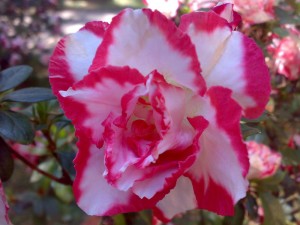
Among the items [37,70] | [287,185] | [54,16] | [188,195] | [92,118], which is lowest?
[37,70]

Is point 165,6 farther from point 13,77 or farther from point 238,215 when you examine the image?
point 238,215

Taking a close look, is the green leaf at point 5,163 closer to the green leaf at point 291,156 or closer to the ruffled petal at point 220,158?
the ruffled petal at point 220,158

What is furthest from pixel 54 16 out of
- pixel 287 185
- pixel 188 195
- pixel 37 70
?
pixel 188 195

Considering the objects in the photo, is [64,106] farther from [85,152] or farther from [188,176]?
[188,176]

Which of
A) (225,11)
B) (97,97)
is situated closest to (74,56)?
(97,97)

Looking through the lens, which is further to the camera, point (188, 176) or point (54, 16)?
point (54, 16)

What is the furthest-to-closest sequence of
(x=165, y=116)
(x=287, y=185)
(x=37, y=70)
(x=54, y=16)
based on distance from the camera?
(x=37, y=70), (x=54, y=16), (x=287, y=185), (x=165, y=116)

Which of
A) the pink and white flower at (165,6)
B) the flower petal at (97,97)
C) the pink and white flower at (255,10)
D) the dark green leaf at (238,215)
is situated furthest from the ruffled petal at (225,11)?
the dark green leaf at (238,215)
